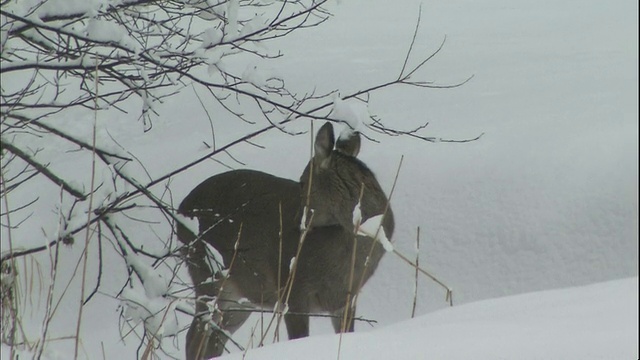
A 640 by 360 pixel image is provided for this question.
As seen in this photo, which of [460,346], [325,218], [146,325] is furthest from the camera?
[325,218]

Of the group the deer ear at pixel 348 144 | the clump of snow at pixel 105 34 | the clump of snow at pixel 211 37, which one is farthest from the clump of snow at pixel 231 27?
the deer ear at pixel 348 144

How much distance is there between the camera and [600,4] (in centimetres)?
580

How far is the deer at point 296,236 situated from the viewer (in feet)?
13.6

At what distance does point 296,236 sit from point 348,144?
2.01 feet

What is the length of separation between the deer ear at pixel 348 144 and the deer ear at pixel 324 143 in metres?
0.08

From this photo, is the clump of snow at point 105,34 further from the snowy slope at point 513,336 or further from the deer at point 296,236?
the snowy slope at point 513,336

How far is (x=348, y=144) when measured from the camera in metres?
4.10

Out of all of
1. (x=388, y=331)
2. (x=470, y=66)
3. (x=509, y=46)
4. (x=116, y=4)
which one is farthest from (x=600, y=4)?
(x=388, y=331)

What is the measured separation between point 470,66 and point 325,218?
2.75m

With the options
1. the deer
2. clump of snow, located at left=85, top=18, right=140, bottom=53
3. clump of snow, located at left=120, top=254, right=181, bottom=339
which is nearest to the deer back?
the deer

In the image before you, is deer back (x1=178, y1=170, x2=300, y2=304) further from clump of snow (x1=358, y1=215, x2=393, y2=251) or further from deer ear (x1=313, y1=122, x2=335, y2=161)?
clump of snow (x1=358, y1=215, x2=393, y2=251)

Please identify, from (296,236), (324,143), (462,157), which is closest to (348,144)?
(324,143)

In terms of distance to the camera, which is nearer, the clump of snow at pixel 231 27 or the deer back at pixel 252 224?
the clump of snow at pixel 231 27

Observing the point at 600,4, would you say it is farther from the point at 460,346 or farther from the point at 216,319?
the point at 460,346
